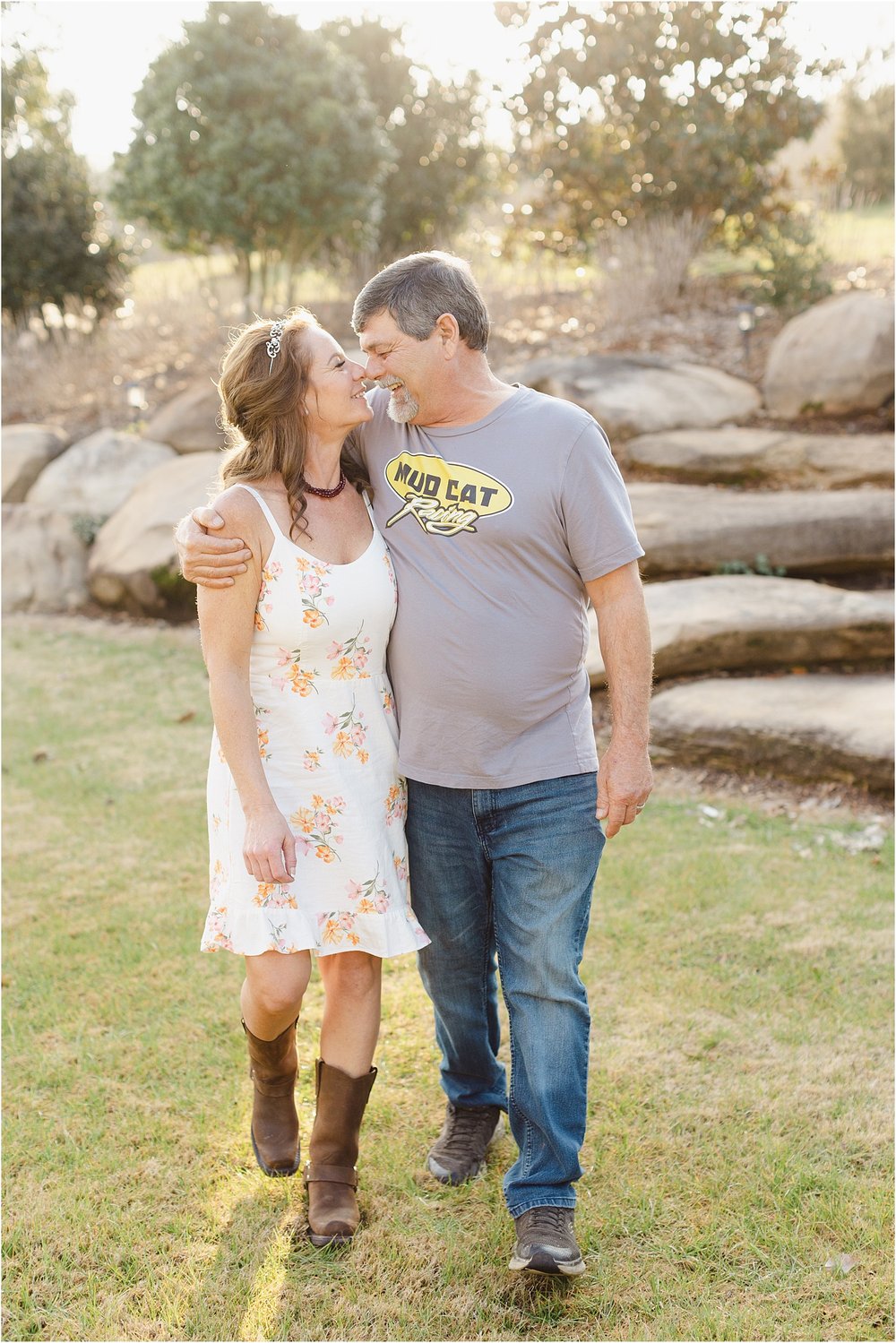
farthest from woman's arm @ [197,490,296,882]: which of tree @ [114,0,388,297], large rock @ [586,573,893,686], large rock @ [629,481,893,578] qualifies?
tree @ [114,0,388,297]

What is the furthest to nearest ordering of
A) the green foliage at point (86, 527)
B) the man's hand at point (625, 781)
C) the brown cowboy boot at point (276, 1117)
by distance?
the green foliage at point (86, 527) → the brown cowboy boot at point (276, 1117) → the man's hand at point (625, 781)

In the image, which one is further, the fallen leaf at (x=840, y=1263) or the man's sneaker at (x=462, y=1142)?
the man's sneaker at (x=462, y=1142)

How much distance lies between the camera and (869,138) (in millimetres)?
19844

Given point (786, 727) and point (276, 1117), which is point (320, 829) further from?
point (786, 727)

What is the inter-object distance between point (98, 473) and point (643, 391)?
5.09 m

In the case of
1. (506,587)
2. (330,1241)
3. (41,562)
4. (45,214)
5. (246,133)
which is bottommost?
(330,1241)

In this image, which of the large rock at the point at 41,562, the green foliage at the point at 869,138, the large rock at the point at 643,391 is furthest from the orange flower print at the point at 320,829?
the green foliage at the point at 869,138

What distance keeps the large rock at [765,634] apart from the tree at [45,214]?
406 inches

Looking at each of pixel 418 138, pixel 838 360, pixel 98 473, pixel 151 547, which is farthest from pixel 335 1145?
pixel 418 138

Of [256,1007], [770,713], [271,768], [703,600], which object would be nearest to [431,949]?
[256,1007]

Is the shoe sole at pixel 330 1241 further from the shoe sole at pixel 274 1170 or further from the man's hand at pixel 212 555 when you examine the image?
the man's hand at pixel 212 555

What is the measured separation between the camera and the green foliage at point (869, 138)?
19.6 metres

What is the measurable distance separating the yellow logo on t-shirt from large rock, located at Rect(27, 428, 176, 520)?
8014mm

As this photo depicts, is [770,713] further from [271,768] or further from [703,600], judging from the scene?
[271,768]
